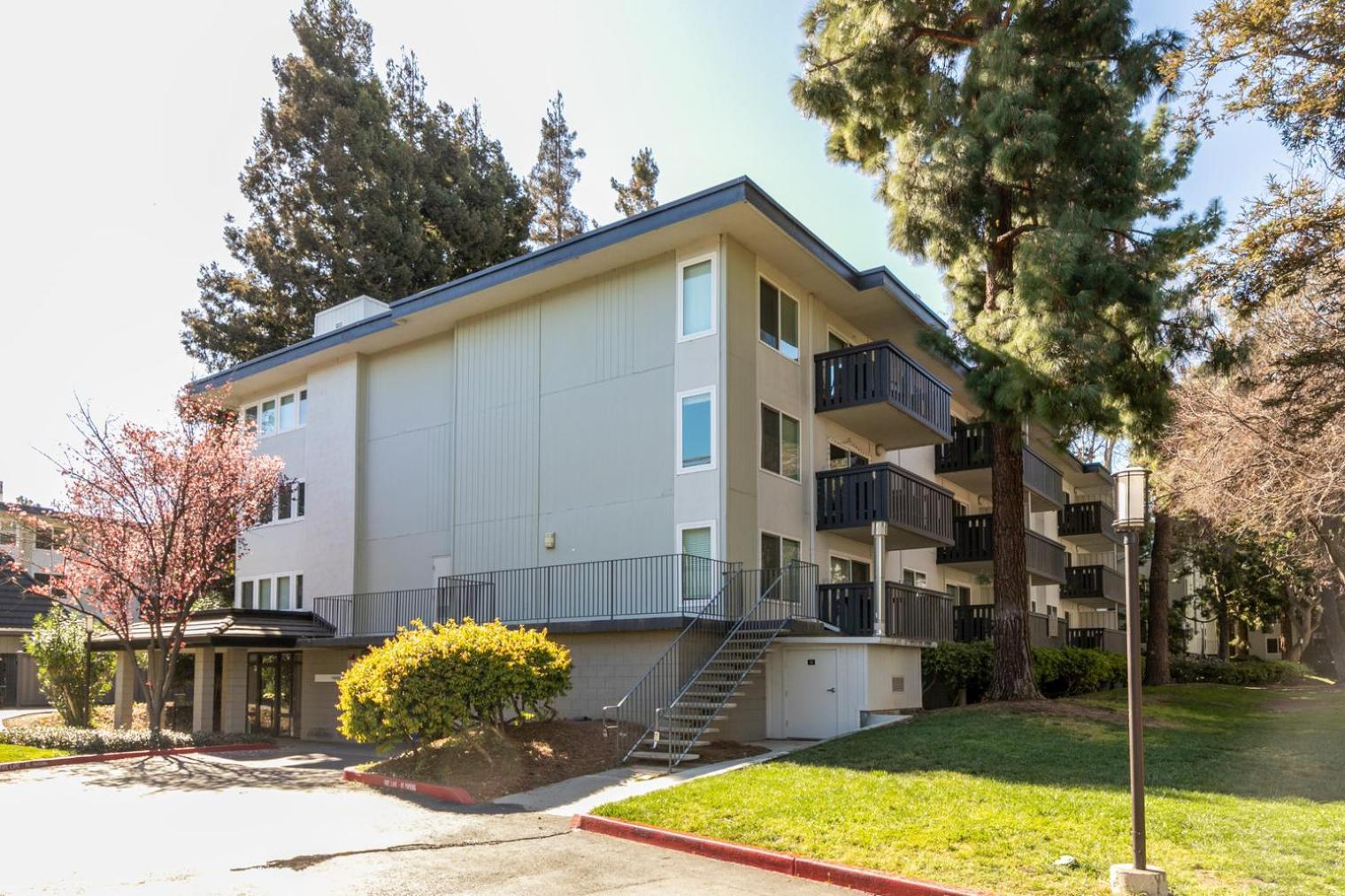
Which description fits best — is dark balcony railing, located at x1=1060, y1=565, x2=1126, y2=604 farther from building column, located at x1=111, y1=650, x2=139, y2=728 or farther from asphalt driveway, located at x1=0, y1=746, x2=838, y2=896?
building column, located at x1=111, y1=650, x2=139, y2=728

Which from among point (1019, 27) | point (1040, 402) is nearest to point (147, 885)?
point (1040, 402)

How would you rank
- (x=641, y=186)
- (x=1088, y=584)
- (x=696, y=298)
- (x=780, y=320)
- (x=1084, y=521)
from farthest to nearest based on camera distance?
(x=641, y=186)
(x=1084, y=521)
(x=1088, y=584)
(x=780, y=320)
(x=696, y=298)

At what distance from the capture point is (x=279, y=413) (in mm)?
29016

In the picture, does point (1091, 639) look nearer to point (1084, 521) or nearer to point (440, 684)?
point (1084, 521)

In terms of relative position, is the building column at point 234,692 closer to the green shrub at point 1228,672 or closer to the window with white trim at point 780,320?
the window with white trim at point 780,320

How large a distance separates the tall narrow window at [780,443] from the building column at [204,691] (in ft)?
44.9

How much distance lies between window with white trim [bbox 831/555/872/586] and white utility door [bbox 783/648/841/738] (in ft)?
10.3

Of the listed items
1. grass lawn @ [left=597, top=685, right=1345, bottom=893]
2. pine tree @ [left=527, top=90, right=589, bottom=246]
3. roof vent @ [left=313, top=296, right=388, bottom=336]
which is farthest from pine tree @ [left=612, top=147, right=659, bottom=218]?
grass lawn @ [left=597, top=685, right=1345, bottom=893]

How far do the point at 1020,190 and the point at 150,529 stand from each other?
712 inches

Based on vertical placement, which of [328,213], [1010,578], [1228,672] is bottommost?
[1228,672]

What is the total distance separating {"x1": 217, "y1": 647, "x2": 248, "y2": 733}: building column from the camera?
80.2ft

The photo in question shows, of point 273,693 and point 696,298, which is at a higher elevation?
point 696,298

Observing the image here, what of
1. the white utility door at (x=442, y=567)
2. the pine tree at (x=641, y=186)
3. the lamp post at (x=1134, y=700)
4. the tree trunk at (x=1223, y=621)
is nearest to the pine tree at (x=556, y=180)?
the pine tree at (x=641, y=186)

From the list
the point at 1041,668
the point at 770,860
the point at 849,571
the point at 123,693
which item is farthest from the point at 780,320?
the point at 123,693
